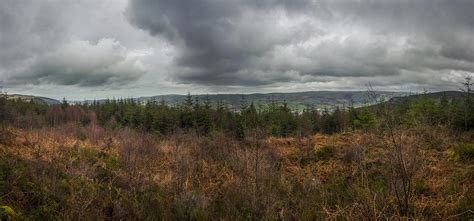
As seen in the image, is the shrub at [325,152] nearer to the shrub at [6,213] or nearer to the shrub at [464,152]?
the shrub at [464,152]

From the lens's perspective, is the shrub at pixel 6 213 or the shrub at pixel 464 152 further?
the shrub at pixel 464 152

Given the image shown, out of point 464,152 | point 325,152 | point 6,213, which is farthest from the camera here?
point 325,152

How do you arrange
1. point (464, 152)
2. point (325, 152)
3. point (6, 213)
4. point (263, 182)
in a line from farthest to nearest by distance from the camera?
point (325, 152)
point (464, 152)
point (263, 182)
point (6, 213)

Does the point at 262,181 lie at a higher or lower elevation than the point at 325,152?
higher

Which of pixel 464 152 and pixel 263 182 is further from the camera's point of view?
pixel 464 152

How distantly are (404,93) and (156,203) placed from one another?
16.2 feet

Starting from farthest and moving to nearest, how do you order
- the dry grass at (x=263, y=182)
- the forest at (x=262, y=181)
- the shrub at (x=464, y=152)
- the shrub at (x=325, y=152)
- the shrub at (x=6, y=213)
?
the shrub at (x=325, y=152)
the shrub at (x=464, y=152)
the dry grass at (x=263, y=182)
the forest at (x=262, y=181)
the shrub at (x=6, y=213)

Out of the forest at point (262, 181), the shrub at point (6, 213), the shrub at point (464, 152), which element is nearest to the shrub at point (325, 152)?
the forest at point (262, 181)

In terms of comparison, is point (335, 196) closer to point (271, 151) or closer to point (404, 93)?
point (404, 93)

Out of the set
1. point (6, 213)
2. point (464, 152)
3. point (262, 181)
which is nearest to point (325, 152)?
point (464, 152)

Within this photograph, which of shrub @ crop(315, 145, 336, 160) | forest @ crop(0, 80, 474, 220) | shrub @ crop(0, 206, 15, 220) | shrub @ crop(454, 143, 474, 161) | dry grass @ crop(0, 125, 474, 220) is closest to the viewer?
shrub @ crop(0, 206, 15, 220)

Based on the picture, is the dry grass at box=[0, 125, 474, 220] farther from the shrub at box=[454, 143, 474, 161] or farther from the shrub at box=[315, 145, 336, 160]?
the shrub at box=[454, 143, 474, 161]

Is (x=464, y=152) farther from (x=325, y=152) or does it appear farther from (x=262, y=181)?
(x=262, y=181)

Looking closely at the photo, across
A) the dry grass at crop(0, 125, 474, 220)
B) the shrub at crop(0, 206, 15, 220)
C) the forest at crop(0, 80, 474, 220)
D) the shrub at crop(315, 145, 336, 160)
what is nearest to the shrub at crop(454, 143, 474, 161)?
the forest at crop(0, 80, 474, 220)
